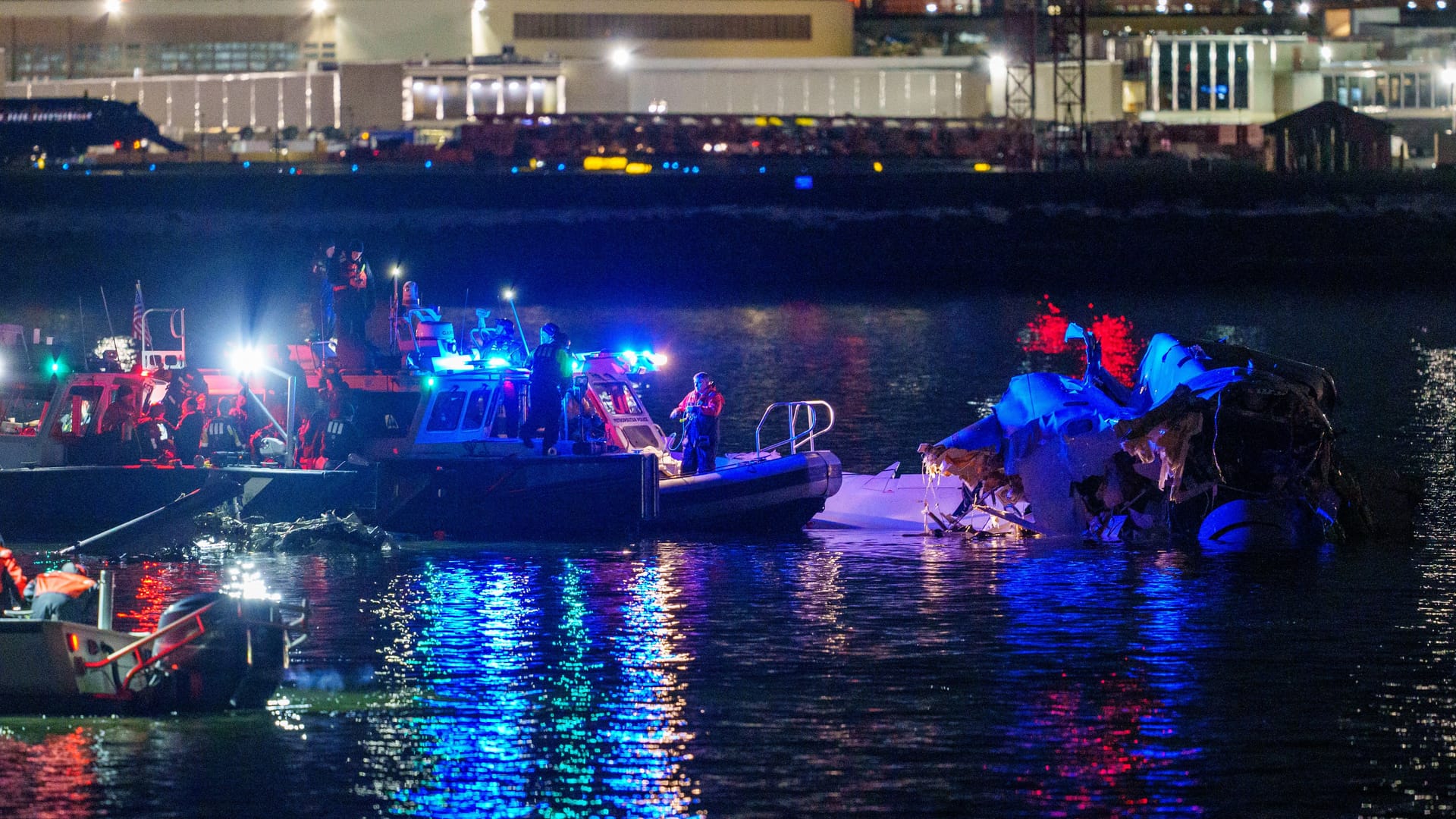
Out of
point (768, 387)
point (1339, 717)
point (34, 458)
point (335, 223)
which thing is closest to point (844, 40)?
point (335, 223)

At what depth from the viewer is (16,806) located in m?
14.0

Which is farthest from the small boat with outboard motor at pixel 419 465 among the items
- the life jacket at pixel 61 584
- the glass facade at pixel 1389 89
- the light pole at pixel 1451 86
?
the light pole at pixel 1451 86

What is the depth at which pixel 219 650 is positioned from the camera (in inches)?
616

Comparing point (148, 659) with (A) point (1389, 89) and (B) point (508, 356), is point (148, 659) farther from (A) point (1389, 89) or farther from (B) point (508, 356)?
(A) point (1389, 89)

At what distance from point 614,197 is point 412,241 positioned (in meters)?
8.08

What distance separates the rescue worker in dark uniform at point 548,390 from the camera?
23031 mm

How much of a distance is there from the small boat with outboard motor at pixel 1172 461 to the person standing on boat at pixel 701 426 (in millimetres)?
2626

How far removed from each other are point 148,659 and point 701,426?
9.94m

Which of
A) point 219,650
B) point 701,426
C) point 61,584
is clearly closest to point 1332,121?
point 701,426

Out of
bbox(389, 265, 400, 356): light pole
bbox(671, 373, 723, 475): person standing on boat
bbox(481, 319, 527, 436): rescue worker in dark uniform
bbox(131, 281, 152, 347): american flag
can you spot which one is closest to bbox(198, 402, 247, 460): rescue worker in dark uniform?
bbox(131, 281, 152, 347): american flag

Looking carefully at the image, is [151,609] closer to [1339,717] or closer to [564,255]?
[1339,717]

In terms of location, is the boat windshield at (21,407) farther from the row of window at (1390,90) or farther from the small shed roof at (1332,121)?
the row of window at (1390,90)

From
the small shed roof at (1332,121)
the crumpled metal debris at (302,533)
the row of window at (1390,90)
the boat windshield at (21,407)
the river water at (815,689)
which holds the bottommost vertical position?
the river water at (815,689)

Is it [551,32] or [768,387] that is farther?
[551,32]
